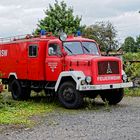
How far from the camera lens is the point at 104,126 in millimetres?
11055

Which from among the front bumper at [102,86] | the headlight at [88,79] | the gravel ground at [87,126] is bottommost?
the gravel ground at [87,126]

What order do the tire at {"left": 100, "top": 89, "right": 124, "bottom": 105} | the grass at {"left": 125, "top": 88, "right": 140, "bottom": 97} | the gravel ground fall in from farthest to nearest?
the grass at {"left": 125, "top": 88, "right": 140, "bottom": 97} → the tire at {"left": 100, "top": 89, "right": 124, "bottom": 105} → the gravel ground

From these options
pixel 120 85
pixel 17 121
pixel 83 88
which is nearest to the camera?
pixel 17 121

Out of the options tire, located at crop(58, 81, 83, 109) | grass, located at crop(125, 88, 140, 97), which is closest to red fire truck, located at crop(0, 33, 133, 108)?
tire, located at crop(58, 81, 83, 109)

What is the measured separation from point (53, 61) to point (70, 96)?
1662 millimetres

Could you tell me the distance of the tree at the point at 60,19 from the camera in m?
40.4

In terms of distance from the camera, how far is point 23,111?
14.2 m

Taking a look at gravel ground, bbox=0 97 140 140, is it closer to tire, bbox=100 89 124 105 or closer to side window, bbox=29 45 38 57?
tire, bbox=100 89 124 105

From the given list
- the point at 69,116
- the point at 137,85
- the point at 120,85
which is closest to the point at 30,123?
the point at 69,116

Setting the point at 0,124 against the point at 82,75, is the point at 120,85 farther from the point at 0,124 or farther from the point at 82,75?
the point at 0,124

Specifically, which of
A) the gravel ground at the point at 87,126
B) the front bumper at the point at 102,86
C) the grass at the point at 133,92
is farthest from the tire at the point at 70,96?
the grass at the point at 133,92

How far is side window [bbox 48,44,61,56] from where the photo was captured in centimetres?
1585

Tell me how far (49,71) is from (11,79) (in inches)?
123

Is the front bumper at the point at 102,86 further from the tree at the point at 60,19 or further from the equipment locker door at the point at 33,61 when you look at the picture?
the tree at the point at 60,19
